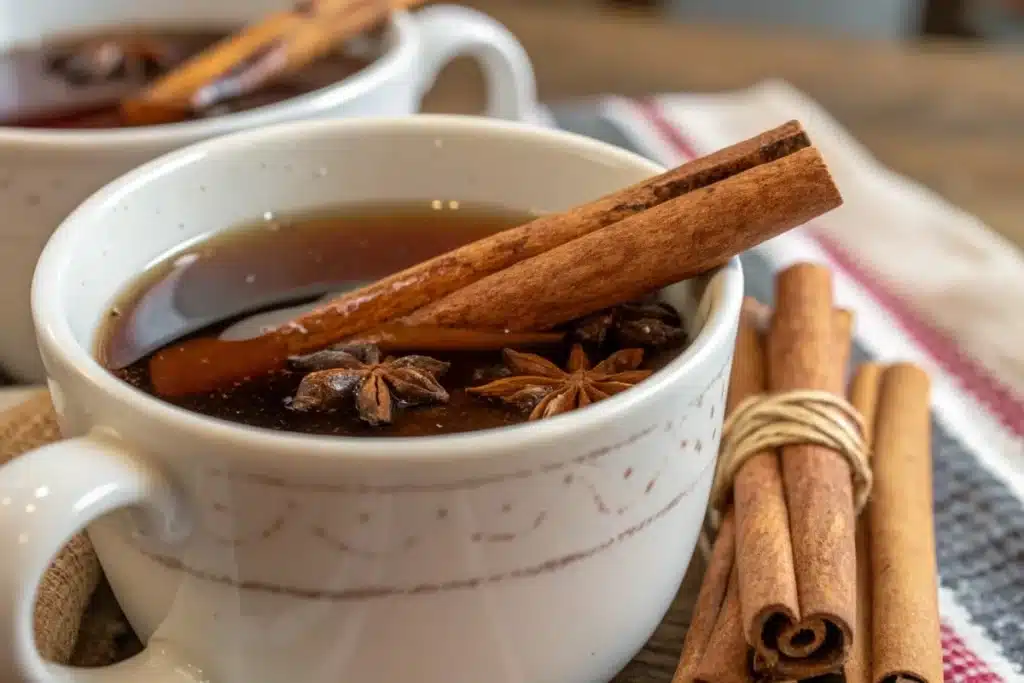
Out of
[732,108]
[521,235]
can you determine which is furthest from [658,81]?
[521,235]

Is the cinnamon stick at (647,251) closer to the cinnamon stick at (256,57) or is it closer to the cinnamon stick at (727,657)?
the cinnamon stick at (727,657)

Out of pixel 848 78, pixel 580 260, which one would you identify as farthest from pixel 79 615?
pixel 848 78

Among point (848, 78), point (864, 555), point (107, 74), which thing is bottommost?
point (848, 78)

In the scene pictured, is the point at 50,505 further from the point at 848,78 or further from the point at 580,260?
the point at 848,78

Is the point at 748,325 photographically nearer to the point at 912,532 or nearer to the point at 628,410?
the point at 912,532

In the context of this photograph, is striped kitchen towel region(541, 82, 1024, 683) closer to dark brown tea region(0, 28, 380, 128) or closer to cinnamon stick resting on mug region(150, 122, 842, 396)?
cinnamon stick resting on mug region(150, 122, 842, 396)

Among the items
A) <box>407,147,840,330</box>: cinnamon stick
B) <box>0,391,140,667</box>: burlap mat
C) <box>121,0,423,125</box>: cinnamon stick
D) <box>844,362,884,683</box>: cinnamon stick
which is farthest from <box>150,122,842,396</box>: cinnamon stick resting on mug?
<box>121,0,423,125</box>: cinnamon stick
